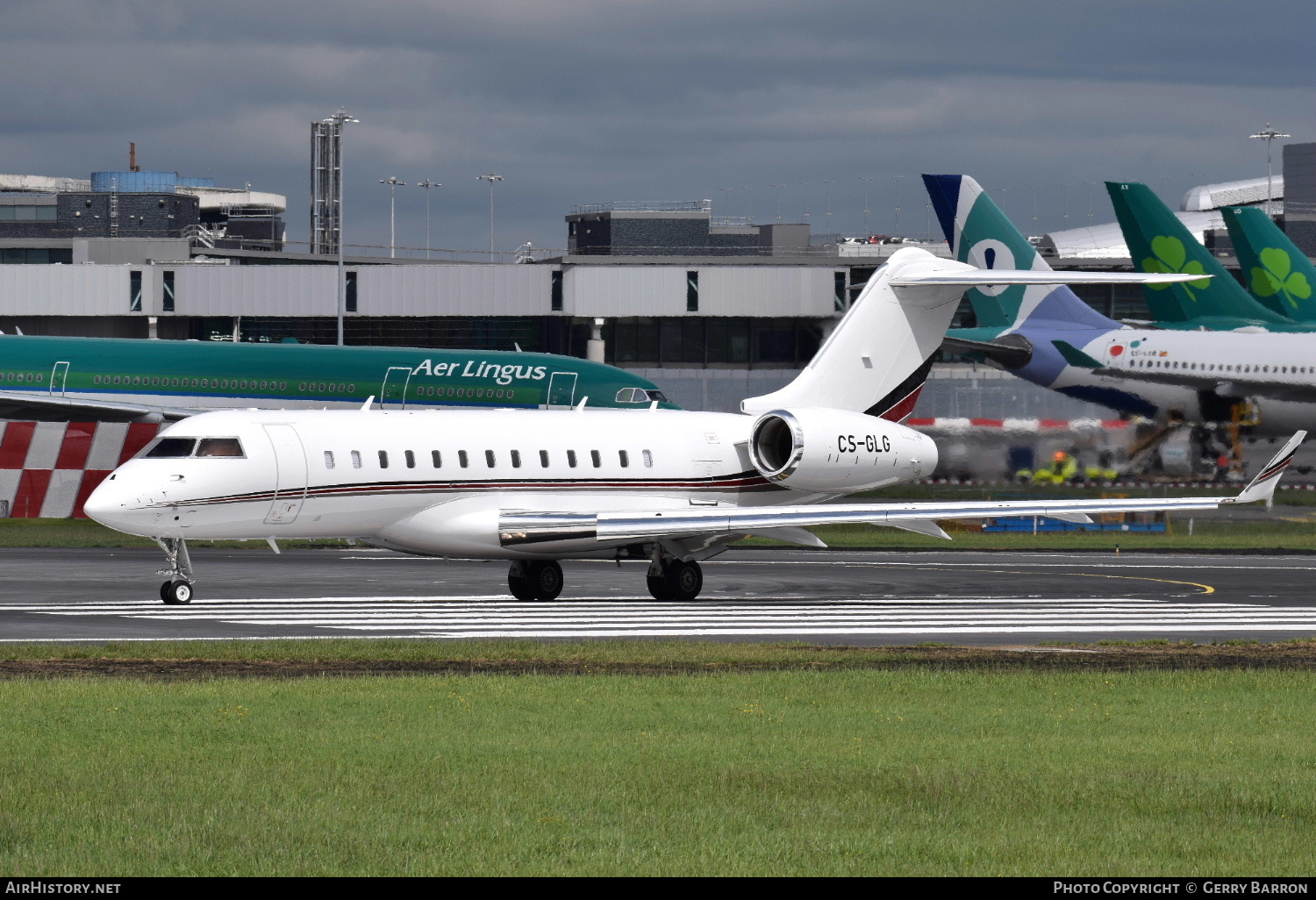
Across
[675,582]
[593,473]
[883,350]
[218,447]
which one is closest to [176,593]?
[218,447]

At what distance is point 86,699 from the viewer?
16594mm

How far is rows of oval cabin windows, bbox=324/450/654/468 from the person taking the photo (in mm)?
29625

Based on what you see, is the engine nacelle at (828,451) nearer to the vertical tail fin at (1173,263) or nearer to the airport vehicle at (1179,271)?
the airport vehicle at (1179,271)

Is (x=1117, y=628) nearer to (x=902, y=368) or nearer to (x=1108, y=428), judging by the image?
(x=902, y=368)

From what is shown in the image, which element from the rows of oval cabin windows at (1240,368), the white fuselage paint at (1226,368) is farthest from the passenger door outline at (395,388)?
the rows of oval cabin windows at (1240,368)

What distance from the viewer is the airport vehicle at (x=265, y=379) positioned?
5278cm

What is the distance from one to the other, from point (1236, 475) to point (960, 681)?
36.9 meters

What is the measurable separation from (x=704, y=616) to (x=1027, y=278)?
10.0m

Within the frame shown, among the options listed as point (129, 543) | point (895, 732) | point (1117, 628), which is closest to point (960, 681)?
point (895, 732)

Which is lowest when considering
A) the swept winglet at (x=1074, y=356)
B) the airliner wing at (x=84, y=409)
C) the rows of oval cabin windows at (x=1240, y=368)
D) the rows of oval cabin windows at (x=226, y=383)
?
the airliner wing at (x=84, y=409)

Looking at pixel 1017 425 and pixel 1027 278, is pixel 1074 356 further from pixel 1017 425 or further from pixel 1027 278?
pixel 1027 278

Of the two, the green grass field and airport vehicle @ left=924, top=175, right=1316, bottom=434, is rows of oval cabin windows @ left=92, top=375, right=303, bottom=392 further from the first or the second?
the green grass field

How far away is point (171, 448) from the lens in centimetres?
2834

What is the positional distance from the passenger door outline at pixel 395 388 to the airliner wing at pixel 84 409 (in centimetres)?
534
